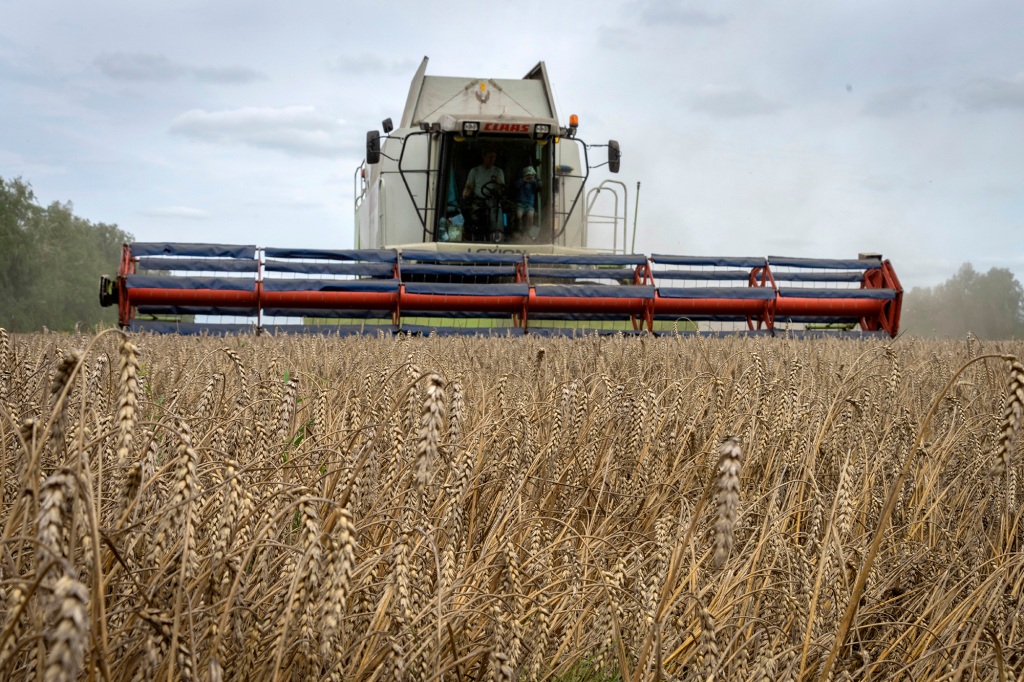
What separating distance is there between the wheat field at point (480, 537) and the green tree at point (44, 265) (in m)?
33.3

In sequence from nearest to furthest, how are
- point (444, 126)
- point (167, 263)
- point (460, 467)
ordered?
point (460, 467)
point (167, 263)
point (444, 126)

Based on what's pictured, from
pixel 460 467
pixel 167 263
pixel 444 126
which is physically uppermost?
pixel 444 126

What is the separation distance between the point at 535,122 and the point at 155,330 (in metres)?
4.83

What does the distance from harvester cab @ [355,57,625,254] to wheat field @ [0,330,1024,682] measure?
8.07 metres

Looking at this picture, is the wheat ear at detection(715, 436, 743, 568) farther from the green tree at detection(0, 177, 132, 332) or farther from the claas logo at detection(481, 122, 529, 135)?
the green tree at detection(0, 177, 132, 332)

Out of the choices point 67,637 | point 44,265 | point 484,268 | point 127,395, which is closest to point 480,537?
point 127,395

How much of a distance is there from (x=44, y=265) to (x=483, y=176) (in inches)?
1478

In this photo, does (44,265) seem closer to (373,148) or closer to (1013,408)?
(373,148)

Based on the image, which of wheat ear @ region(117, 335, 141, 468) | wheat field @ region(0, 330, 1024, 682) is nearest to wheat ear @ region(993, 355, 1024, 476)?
wheat field @ region(0, 330, 1024, 682)

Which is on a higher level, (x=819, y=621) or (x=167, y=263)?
(x=167, y=263)

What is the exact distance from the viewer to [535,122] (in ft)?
37.9

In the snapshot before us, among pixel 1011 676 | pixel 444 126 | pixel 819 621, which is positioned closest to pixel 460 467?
pixel 819 621

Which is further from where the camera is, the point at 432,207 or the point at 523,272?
the point at 432,207

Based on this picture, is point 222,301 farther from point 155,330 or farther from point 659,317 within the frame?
point 659,317
